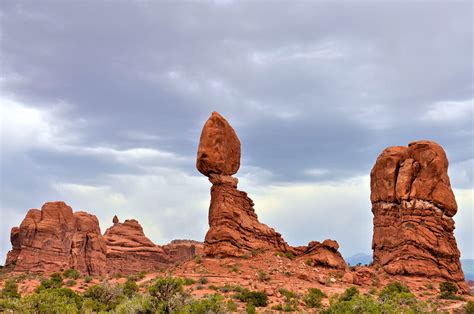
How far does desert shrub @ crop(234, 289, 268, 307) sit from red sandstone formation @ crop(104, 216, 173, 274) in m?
55.1

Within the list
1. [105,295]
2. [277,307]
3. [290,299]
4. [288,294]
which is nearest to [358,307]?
[277,307]

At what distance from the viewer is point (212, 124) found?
5103 cm

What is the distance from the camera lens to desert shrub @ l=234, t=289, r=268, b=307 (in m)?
35.0

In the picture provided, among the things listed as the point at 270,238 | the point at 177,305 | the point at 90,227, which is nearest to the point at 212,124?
the point at 270,238

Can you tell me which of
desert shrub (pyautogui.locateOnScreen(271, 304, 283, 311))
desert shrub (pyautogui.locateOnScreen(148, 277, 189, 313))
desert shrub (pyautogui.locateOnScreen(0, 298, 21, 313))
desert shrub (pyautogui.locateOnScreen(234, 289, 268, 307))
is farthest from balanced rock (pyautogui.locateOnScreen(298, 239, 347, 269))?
desert shrub (pyautogui.locateOnScreen(0, 298, 21, 313))

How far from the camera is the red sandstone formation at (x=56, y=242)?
71.4 m

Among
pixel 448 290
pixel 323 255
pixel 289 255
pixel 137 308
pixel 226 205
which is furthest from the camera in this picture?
pixel 289 255

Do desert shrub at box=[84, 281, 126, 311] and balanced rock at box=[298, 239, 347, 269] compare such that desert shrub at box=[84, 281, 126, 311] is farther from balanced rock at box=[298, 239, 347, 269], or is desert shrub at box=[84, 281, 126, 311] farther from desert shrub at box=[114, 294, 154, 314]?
balanced rock at box=[298, 239, 347, 269]

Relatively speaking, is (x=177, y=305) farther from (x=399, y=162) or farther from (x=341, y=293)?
(x=399, y=162)

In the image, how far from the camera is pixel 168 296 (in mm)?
26688

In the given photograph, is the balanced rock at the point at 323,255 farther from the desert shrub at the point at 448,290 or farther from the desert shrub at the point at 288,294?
the desert shrub at the point at 288,294

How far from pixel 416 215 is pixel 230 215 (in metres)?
18.4

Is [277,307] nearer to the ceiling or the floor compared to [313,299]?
nearer to the floor

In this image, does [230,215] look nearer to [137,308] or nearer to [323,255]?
[323,255]
